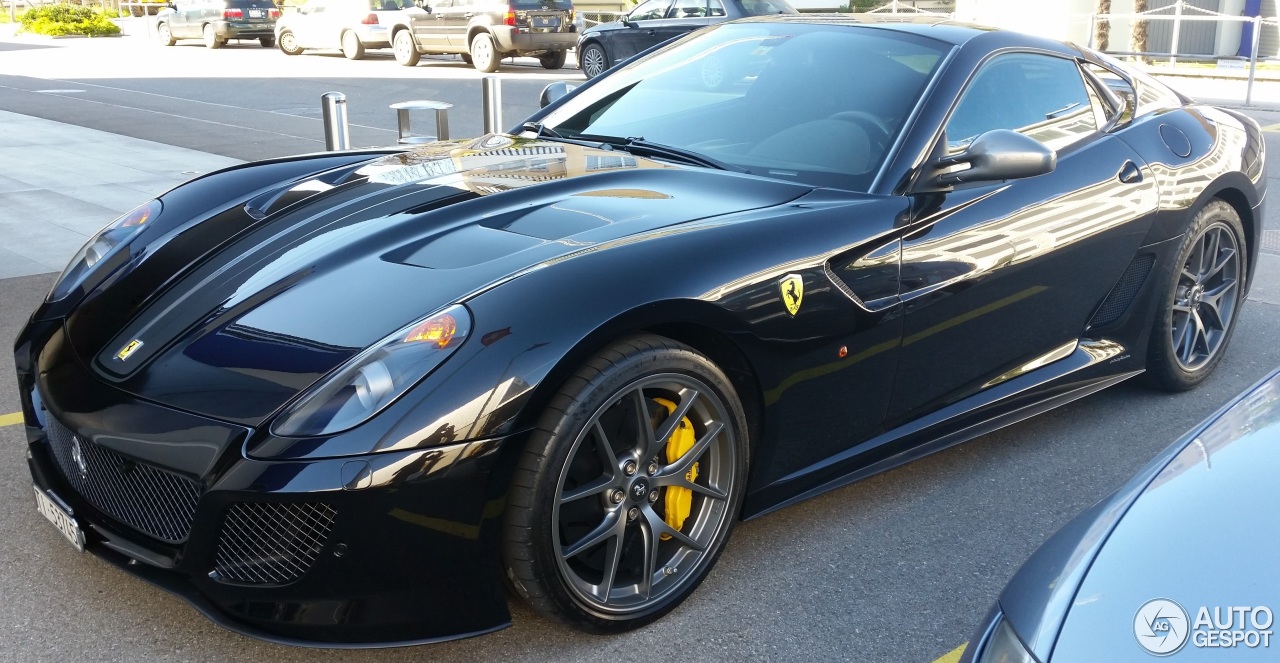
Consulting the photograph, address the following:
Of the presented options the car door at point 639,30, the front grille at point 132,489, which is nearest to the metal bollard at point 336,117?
the front grille at point 132,489

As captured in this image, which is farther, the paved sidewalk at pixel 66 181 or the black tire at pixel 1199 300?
the paved sidewalk at pixel 66 181

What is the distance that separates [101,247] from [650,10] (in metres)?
16.6

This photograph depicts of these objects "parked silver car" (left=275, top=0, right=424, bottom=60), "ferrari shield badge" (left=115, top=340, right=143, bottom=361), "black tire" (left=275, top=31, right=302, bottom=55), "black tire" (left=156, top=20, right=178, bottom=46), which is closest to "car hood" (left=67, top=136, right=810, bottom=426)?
"ferrari shield badge" (left=115, top=340, right=143, bottom=361)

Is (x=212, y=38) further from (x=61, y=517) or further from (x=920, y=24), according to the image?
(x=61, y=517)

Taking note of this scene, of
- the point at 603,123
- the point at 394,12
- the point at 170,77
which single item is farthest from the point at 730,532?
the point at 394,12

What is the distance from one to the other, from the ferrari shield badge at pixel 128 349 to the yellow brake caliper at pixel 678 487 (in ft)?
4.06

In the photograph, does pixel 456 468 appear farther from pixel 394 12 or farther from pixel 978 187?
pixel 394 12

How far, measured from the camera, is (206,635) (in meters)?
2.77

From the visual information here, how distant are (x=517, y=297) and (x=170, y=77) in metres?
18.8

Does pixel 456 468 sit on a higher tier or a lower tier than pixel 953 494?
higher

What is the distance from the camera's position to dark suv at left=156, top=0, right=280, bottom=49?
1121 inches

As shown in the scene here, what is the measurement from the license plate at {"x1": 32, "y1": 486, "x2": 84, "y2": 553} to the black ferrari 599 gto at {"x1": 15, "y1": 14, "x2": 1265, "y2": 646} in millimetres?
23

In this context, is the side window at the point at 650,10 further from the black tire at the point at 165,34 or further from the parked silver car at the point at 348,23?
the black tire at the point at 165,34

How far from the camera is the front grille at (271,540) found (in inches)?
92.7
